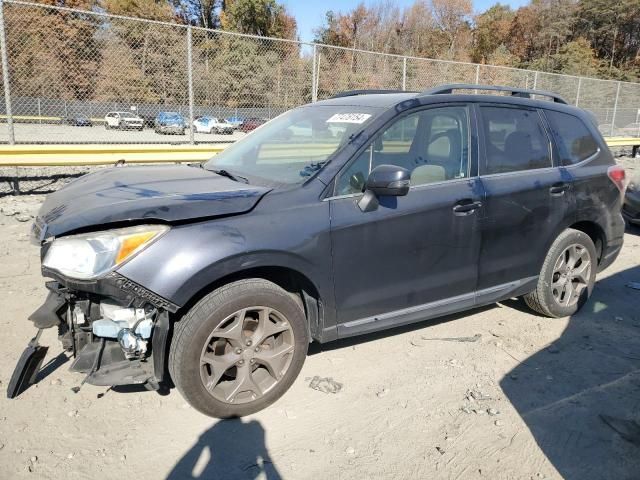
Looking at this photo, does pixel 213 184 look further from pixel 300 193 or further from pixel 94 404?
pixel 94 404

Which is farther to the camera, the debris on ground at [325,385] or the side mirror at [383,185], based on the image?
the debris on ground at [325,385]

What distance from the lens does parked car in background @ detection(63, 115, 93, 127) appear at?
8.56m

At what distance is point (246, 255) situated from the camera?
8.82ft

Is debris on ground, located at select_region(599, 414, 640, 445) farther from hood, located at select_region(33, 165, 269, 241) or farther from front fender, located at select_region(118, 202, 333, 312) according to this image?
hood, located at select_region(33, 165, 269, 241)

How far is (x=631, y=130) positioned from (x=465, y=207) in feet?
67.5

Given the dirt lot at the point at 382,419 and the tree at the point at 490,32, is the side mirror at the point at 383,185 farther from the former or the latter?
the tree at the point at 490,32

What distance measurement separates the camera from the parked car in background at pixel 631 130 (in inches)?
780

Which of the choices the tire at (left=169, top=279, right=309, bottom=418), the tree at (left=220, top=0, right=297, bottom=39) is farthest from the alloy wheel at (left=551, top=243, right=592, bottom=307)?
the tree at (left=220, top=0, right=297, bottom=39)

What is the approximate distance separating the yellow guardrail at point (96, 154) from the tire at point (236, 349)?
4.86 metres

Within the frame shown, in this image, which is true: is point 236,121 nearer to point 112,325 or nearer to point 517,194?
point 517,194

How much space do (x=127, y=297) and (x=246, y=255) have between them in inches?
24.7

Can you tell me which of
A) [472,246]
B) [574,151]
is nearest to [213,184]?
[472,246]

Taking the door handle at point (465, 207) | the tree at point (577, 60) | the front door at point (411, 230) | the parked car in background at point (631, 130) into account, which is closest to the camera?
the front door at point (411, 230)

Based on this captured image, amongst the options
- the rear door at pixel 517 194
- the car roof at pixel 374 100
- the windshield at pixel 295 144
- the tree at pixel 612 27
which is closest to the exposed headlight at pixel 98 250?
the windshield at pixel 295 144
